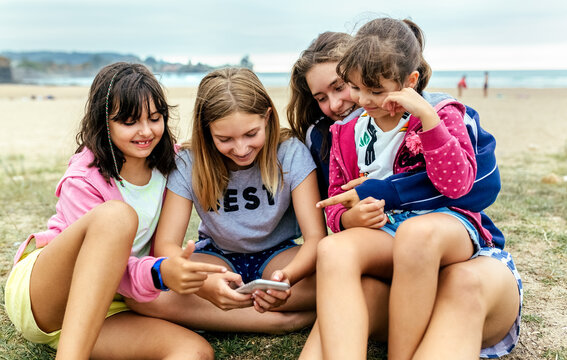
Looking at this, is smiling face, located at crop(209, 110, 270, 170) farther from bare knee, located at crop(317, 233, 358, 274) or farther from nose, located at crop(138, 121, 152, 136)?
bare knee, located at crop(317, 233, 358, 274)

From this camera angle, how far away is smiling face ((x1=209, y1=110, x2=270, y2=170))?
2.51 m

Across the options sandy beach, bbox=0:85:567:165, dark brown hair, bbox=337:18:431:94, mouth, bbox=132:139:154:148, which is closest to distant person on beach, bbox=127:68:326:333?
mouth, bbox=132:139:154:148

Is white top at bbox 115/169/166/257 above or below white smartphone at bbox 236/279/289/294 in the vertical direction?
above

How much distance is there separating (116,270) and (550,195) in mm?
4249

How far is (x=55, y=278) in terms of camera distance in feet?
7.17

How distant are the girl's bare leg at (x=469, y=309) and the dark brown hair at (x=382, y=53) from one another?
0.80 meters

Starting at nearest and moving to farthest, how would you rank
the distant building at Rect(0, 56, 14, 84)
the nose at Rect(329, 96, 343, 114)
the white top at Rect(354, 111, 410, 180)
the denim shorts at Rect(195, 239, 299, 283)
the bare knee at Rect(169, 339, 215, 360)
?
the bare knee at Rect(169, 339, 215, 360) < the white top at Rect(354, 111, 410, 180) < the nose at Rect(329, 96, 343, 114) < the denim shorts at Rect(195, 239, 299, 283) < the distant building at Rect(0, 56, 14, 84)

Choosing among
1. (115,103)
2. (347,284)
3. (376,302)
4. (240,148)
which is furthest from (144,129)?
(376,302)

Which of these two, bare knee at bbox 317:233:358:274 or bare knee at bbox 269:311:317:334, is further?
bare knee at bbox 269:311:317:334

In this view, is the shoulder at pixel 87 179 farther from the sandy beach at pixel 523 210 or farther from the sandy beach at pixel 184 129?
the sandy beach at pixel 184 129

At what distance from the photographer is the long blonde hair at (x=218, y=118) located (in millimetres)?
2559

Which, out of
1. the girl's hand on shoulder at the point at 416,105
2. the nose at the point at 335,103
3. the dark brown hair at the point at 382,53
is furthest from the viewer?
the nose at the point at 335,103

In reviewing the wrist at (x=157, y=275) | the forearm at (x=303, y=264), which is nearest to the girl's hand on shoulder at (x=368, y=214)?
the forearm at (x=303, y=264)

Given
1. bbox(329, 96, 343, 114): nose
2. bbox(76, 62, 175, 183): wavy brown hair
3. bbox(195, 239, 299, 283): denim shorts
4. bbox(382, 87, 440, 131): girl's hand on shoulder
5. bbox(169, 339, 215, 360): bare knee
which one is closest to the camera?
bbox(382, 87, 440, 131): girl's hand on shoulder
